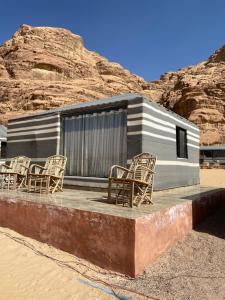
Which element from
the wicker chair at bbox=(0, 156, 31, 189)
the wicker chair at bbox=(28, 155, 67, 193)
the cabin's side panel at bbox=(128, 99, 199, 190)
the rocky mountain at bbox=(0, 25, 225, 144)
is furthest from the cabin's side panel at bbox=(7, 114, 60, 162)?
the rocky mountain at bbox=(0, 25, 225, 144)

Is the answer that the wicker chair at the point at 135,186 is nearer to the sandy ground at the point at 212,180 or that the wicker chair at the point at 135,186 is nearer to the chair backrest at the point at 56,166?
the chair backrest at the point at 56,166

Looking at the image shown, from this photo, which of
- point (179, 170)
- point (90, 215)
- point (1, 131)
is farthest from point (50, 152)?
point (1, 131)

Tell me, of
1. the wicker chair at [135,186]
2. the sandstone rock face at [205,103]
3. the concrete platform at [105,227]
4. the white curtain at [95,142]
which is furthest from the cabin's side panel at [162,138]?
the sandstone rock face at [205,103]

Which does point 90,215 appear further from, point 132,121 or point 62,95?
point 62,95

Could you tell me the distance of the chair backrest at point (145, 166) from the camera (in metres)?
5.78

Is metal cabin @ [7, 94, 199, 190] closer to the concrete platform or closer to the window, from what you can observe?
the window

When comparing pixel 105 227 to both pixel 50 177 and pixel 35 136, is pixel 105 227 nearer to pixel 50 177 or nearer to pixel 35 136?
pixel 50 177

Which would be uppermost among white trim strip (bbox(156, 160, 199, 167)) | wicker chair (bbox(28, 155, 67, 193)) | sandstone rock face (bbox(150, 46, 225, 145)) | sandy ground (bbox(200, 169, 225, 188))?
sandstone rock face (bbox(150, 46, 225, 145))

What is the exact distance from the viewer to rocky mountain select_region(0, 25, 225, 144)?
136 ft

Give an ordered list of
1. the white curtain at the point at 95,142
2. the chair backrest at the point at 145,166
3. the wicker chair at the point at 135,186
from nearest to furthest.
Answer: the wicker chair at the point at 135,186, the chair backrest at the point at 145,166, the white curtain at the point at 95,142

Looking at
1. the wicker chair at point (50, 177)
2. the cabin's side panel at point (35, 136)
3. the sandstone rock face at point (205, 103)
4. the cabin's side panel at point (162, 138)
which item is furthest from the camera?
the sandstone rock face at point (205, 103)

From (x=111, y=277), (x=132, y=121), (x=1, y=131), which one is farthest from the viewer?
(x=1, y=131)

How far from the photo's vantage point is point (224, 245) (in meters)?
5.45

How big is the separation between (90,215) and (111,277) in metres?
0.97
